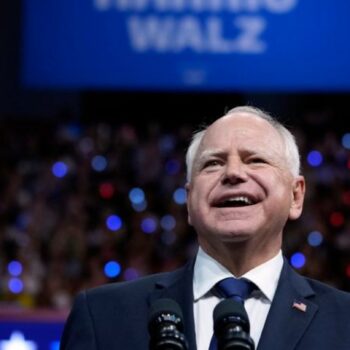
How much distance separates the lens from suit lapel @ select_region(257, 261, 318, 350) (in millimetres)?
1740

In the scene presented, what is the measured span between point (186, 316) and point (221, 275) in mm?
114

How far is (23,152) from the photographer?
6.81 m

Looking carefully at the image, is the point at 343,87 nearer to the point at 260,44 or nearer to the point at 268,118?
the point at 260,44

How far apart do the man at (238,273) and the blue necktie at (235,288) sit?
0.04 ft

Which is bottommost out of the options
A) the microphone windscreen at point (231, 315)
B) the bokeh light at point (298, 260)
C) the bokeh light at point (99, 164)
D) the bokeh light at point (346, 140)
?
the bokeh light at point (298, 260)

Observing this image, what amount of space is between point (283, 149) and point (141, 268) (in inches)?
137

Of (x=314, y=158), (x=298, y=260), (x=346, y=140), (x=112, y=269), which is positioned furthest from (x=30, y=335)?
(x=346, y=140)

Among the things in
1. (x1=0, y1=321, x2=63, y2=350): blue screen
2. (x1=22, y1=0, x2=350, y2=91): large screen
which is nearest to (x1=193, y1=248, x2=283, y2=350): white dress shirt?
(x1=0, y1=321, x2=63, y2=350): blue screen

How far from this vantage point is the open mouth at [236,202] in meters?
1.84

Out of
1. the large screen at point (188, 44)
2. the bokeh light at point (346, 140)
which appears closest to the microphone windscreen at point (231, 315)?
the large screen at point (188, 44)

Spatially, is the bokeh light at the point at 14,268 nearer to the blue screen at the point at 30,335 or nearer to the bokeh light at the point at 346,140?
the blue screen at the point at 30,335

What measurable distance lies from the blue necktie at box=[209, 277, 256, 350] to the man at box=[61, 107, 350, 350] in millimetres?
12

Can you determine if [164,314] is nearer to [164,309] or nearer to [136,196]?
[164,309]

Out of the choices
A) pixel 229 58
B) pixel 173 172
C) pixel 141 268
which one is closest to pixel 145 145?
pixel 173 172
